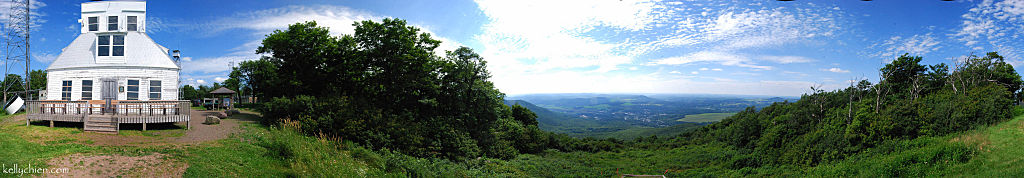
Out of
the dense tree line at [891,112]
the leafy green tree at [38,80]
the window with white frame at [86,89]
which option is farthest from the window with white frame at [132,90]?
the dense tree line at [891,112]

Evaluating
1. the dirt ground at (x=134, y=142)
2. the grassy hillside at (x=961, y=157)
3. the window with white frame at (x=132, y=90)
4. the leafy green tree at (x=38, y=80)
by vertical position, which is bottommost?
the grassy hillside at (x=961, y=157)

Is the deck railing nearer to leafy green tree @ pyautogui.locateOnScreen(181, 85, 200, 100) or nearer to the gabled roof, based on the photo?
the gabled roof

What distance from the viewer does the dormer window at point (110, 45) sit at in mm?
16266

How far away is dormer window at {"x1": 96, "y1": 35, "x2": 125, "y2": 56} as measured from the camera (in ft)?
53.4

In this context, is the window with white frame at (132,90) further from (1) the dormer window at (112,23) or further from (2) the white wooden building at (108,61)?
(1) the dormer window at (112,23)

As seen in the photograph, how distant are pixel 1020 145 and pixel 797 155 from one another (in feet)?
41.9

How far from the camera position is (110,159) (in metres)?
7.51

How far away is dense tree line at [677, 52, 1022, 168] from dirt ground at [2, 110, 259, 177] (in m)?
25.9

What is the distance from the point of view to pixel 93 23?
16453 millimetres

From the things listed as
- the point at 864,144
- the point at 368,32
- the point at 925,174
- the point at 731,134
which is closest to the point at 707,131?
the point at 731,134

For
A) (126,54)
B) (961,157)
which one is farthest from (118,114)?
(961,157)

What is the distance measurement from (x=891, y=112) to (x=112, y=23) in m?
36.0

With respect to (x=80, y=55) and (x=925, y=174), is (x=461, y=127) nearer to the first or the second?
(x=80, y=55)

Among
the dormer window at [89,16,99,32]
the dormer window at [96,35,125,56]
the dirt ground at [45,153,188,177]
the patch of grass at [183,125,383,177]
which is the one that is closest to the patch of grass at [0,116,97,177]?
the dirt ground at [45,153,188,177]
